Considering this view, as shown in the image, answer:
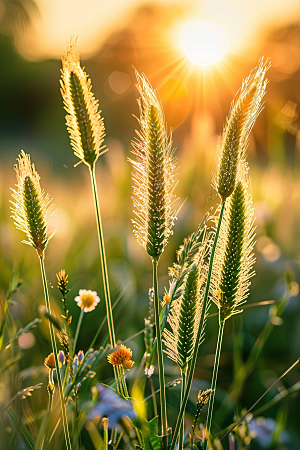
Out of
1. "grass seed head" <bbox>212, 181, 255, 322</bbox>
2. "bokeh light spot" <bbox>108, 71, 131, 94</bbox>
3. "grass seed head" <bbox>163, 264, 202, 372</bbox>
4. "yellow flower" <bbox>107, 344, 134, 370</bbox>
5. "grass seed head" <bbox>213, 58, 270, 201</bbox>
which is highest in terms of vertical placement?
"bokeh light spot" <bbox>108, 71, 131, 94</bbox>

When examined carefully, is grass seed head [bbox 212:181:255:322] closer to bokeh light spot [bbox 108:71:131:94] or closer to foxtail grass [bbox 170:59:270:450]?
foxtail grass [bbox 170:59:270:450]

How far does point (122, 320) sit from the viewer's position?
0.59 metres

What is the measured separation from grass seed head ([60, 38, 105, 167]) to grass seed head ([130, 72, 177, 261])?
A: 38 mm

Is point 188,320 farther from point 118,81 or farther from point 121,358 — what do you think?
point 118,81

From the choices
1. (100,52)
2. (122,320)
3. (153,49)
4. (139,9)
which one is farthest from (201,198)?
(139,9)

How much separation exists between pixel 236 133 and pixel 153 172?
0.21 feet

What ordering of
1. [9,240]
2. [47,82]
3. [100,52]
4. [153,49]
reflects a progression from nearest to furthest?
[9,240], [153,49], [100,52], [47,82]

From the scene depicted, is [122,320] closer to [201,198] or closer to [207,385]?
[207,385]

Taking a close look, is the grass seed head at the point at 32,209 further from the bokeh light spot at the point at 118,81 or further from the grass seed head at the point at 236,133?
the bokeh light spot at the point at 118,81

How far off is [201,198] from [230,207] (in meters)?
0.47

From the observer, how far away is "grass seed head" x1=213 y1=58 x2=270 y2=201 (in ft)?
0.84

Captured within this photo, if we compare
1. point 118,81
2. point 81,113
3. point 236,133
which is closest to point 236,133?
point 236,133

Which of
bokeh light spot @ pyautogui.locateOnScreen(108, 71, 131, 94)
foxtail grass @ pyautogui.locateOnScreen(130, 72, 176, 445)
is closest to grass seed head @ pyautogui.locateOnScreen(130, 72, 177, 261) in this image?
foxtail grass @ pyautogui.locateOnScreen(130, 72, 176, 445)

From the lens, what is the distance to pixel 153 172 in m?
0.26
